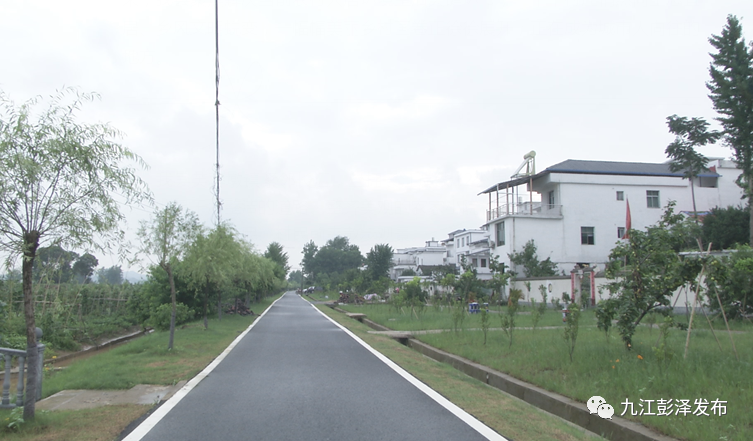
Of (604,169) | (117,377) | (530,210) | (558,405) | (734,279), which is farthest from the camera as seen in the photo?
(604,169)

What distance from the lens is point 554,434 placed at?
5531 millimetres

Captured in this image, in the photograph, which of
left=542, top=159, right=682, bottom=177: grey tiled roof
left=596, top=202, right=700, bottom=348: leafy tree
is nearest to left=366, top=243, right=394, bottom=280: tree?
left=542, top=159, right=682, bottom=177: grey tiled roof

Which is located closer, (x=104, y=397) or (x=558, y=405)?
(x=558, y=405)

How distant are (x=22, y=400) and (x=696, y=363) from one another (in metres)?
8.94

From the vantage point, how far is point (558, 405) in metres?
7.04

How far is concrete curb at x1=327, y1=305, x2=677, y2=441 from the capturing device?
5.56 meters


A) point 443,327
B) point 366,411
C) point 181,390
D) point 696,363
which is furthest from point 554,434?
point 443,327

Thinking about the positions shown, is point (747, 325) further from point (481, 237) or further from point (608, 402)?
point (481, 237)

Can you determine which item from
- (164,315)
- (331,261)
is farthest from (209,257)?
(331,261)

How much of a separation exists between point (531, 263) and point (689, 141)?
13.9 metres

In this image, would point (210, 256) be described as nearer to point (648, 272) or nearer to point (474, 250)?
point (648, 272)

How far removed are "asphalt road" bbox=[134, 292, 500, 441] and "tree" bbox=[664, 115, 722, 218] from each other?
34225 mm

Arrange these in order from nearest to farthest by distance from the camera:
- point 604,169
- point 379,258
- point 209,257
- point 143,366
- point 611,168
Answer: point 143,366 → point 209,257 → point 604,169 → point 611,168 → point 379,258

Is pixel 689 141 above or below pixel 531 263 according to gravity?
above
